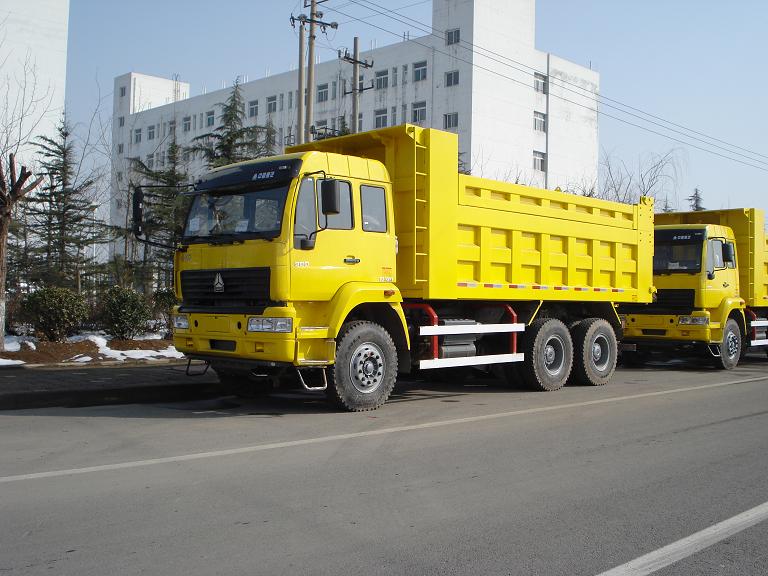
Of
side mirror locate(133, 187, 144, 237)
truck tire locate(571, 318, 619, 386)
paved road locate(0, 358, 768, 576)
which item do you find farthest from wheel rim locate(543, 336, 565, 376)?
side mirror locate(133, 187, 144, 237)

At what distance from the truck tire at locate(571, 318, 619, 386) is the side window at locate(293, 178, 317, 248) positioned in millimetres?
6021

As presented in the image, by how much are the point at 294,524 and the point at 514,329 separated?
7.17 meters

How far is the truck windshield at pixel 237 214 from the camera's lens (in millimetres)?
8688

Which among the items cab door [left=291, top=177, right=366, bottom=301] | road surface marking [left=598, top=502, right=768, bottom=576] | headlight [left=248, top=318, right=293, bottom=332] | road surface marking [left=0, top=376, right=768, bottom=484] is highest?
cab door [left=291, top=177, right=366, bottom=301]

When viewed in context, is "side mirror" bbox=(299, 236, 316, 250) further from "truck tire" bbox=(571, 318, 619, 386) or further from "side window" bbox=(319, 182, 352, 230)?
"truck tire" bbox=(571, 318, 619, 386)

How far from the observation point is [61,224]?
2450 cm

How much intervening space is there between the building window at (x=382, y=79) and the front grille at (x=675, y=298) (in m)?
40.9

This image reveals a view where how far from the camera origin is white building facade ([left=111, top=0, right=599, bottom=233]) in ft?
159

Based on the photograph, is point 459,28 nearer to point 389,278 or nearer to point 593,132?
point 593,132

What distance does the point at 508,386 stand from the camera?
12.7 metres

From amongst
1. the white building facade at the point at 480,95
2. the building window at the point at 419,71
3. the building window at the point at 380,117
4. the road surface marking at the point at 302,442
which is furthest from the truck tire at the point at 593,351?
the building window at the point at 380,117

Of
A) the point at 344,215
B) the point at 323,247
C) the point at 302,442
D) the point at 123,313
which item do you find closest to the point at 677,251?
the point at 344,215

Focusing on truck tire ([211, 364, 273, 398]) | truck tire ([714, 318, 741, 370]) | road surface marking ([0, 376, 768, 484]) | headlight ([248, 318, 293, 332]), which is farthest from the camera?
truck tire ([714, 318, 741, 370])

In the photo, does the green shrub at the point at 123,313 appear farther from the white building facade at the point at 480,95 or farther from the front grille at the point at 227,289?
the white building facade at the point at 480,95
